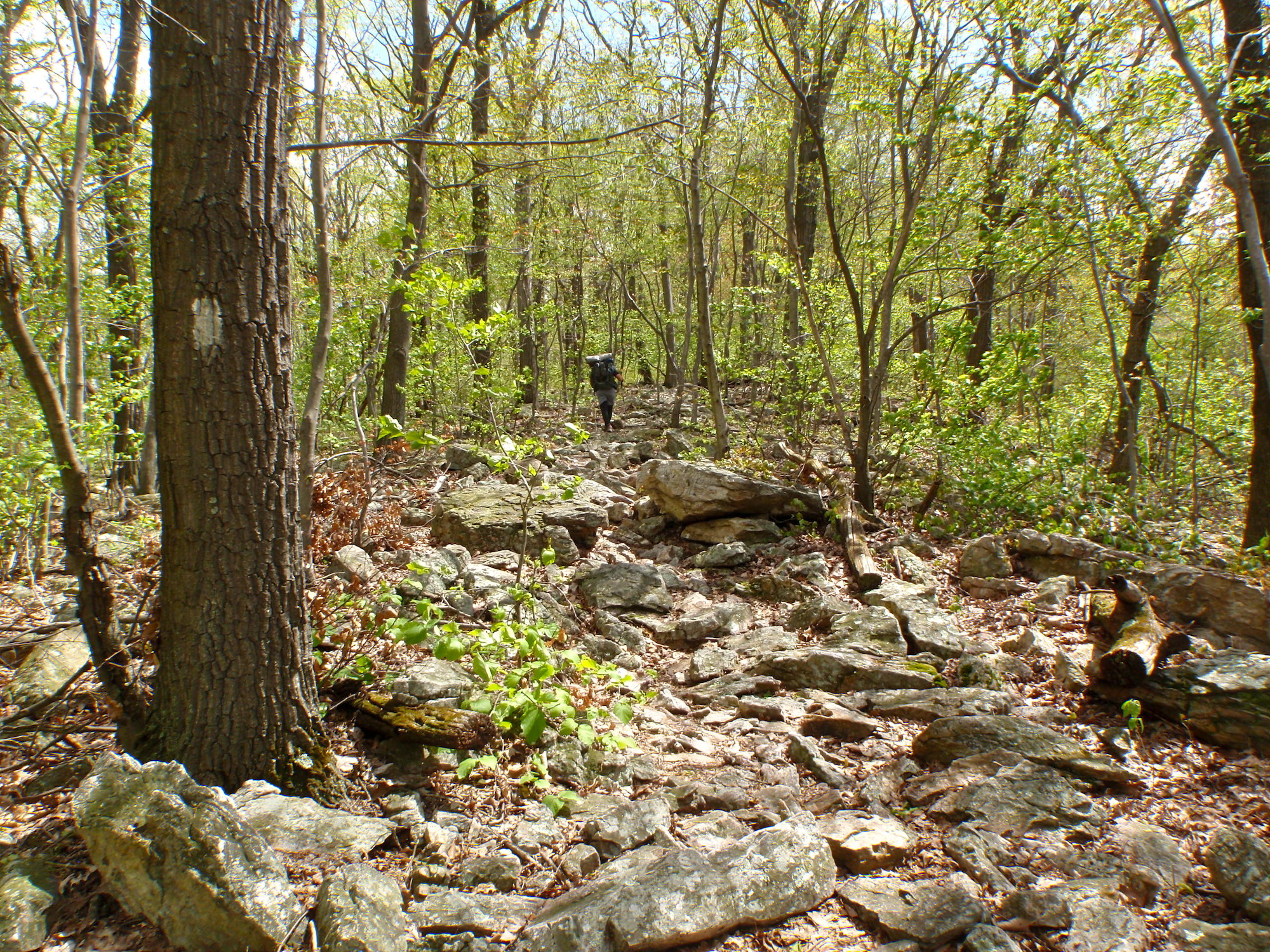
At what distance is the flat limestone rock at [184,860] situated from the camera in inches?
Answer: 78.8

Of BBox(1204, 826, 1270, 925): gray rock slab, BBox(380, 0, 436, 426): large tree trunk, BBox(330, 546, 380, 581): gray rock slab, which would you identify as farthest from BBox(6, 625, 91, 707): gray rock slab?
BBox(380, 0, 436, 426): large tree trunk

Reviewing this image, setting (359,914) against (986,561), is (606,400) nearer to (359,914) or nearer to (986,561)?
(986,561)

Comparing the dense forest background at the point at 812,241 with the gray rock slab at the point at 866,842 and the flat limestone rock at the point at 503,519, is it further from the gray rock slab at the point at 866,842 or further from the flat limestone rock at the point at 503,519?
the gray rock slab at the point at 866,842

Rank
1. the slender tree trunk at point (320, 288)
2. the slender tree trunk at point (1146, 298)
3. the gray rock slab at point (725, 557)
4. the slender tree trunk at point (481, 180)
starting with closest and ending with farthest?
the slender tree trunk at point (320, 288) < the gray rock slab at point (725, 557) < the slender tree trunk at point (1146, 298) < the slender tree trunk at point (481, 180)

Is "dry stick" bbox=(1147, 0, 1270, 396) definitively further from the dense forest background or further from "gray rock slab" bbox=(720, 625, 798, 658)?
"gray rock slab" bbox=(720, 625, 798, 658)

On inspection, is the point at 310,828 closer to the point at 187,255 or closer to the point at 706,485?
the point at 187,255

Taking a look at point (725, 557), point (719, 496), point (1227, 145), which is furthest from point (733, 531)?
point (1227, 145)

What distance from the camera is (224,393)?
8.14ft

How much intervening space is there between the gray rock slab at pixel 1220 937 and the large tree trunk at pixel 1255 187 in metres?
5.64

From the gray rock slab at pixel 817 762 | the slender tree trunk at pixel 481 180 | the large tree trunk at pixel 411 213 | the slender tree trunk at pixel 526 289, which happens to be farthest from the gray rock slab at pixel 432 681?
the slender tree trunk at pixel 526 289

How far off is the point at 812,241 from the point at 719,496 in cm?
704

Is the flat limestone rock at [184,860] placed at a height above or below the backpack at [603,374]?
below

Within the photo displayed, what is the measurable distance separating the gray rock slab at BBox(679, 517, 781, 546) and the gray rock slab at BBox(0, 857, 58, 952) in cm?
569

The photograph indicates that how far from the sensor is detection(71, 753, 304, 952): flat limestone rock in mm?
2002
